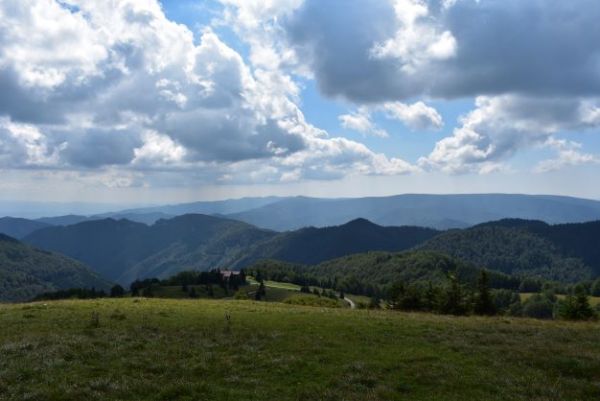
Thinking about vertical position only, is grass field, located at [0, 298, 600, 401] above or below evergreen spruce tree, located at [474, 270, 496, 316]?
above

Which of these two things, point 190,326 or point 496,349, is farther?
point 190,326

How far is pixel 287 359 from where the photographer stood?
19.9m

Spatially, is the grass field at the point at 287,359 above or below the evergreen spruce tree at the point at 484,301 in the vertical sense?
above

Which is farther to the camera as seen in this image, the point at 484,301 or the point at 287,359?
the point at 484,301

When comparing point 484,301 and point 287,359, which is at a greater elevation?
point 287,359

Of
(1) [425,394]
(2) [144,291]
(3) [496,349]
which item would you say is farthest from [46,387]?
(2) [144,291]

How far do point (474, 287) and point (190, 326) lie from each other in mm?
37670

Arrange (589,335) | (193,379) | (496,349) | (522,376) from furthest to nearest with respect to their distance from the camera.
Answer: (589,335), (496,349), (522,376), (193,379)

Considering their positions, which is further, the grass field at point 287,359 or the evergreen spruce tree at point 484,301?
the evergreen spruce tree at point 484,301

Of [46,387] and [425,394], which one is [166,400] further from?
[425,394]

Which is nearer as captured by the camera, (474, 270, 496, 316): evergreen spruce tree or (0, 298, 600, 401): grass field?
(0, 298, 600, 401): grass field

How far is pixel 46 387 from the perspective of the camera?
15461mm

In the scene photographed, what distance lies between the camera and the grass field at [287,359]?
620 inches

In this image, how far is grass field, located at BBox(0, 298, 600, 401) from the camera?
15.8m
